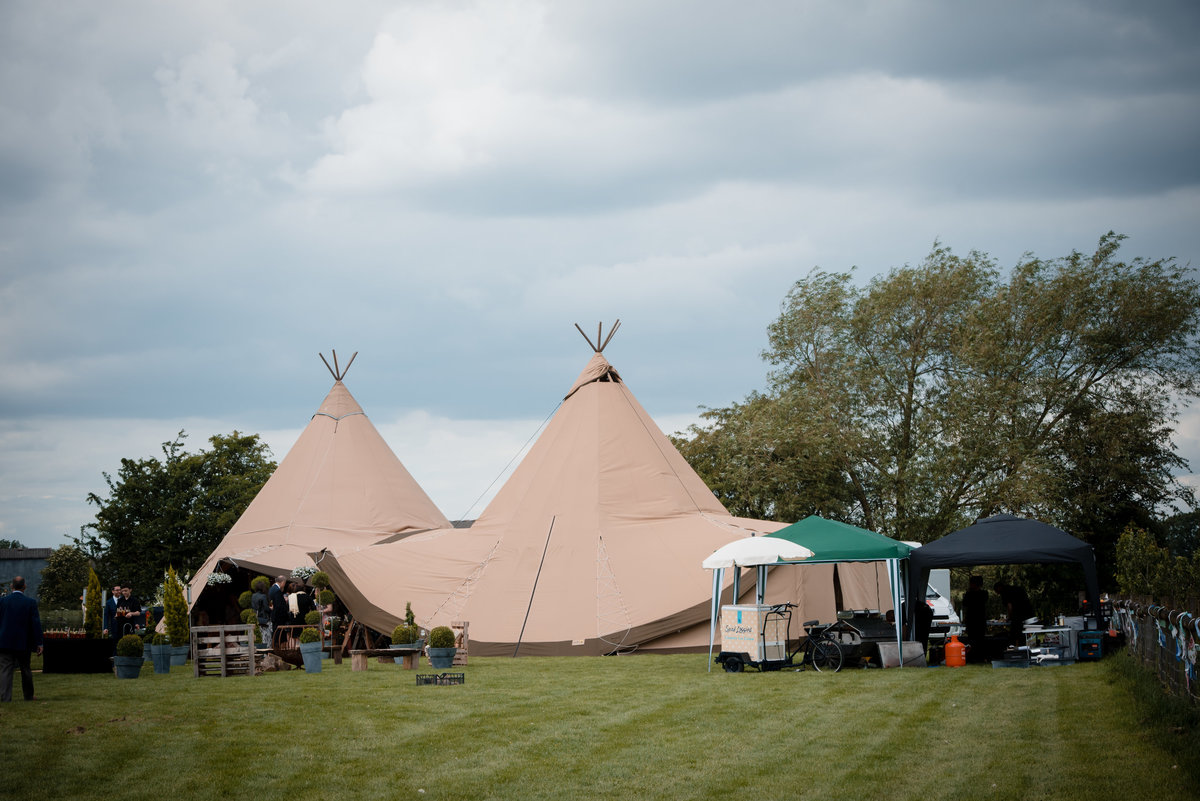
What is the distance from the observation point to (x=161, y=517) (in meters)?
38.8

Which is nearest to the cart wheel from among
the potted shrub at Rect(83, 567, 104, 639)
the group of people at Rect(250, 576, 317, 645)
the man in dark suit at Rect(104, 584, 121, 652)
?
the group of people at Rect(250, 576, 317, 645)

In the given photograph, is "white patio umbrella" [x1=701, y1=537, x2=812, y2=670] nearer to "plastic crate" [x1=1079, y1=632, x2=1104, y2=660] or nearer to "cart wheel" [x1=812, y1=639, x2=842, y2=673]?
"cart wheel" [x1=812, y1=639, x2=842, y2=673]

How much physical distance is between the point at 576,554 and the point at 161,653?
7.32 m

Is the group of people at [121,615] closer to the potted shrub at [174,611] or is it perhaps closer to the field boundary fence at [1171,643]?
the potted shrub at [174,611]

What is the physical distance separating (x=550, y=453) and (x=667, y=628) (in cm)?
461

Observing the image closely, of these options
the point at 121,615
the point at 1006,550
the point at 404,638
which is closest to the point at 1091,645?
the point at 1006,550

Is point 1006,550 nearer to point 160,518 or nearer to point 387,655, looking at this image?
point 387,655

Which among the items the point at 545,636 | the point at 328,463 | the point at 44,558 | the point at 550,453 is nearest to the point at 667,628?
the point at 545,636

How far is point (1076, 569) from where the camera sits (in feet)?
91.2

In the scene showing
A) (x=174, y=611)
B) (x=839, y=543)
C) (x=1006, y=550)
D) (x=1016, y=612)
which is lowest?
(x=1016, y=612)

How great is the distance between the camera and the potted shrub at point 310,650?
1549 cm

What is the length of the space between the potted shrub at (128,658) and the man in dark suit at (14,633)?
111 inches

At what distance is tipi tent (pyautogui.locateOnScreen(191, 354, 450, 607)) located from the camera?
25672 mm

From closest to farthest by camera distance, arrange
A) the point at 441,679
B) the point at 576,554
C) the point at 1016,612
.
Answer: the point at 441,679
the point at 1016,612
the point at 576,554
